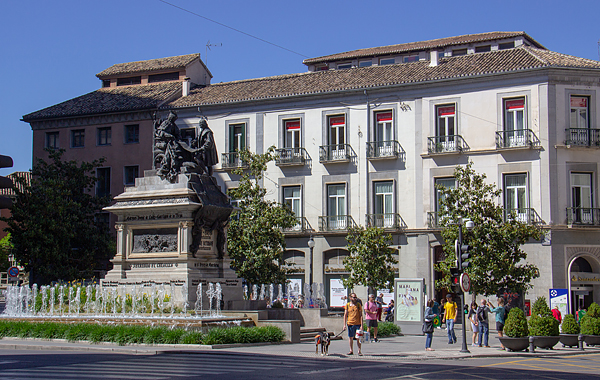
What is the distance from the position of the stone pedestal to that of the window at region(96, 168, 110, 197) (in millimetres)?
24126

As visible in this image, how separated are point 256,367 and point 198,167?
10.8 metres

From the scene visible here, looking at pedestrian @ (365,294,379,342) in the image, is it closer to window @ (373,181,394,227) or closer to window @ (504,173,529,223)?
window @ (504,173,529,223)

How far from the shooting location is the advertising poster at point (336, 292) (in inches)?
1647

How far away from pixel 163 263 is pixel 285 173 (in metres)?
20.7

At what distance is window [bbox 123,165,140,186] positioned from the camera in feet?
158

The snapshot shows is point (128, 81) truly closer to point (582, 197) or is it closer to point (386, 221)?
point (386, 221)

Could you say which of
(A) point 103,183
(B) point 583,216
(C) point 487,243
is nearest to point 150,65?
(A) point 103,183

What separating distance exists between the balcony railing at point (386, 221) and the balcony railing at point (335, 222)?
1118 millimetres

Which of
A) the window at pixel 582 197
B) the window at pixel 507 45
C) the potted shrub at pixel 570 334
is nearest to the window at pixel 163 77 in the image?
the window at pixel 507 45

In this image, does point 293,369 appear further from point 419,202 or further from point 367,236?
point 419,202

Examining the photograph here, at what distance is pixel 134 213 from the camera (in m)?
24.7

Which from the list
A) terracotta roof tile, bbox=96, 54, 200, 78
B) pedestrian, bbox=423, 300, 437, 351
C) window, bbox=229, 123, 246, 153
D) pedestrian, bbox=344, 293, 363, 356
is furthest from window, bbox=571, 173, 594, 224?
terracotta roof tile, bbox=96, 54, 200, 78

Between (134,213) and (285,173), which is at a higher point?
(285,173)

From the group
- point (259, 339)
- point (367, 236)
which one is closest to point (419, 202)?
point (367, 236)
